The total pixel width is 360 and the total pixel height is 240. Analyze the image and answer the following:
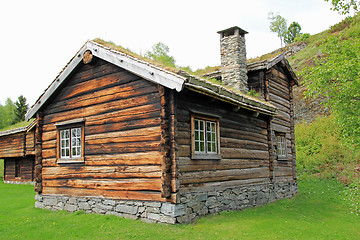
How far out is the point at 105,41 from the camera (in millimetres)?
11062

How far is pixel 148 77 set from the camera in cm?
884

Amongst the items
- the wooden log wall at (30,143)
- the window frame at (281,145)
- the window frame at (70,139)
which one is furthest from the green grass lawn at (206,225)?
the wooden log wall at (30,143)

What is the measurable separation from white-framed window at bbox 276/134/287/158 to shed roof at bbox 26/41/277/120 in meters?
3.57

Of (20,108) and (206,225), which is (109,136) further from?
(20,108)

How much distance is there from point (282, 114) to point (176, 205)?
10.2 metres

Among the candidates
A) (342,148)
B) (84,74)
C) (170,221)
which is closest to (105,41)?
(84,74)

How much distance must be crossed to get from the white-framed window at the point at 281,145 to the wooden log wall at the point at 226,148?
2149 mm

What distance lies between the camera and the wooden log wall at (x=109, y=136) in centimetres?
907

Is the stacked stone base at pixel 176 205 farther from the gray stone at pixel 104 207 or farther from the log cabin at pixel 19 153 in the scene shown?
the log cabin at pixel 19 153

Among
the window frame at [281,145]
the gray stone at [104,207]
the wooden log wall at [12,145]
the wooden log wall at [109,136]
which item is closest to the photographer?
the wooden log wall at [109,136]

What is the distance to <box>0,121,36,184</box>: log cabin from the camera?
21.8 meters

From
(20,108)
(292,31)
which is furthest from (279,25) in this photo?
(20,108)

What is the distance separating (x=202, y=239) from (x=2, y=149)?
22.1m

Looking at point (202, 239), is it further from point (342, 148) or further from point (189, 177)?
point (342, 148)
